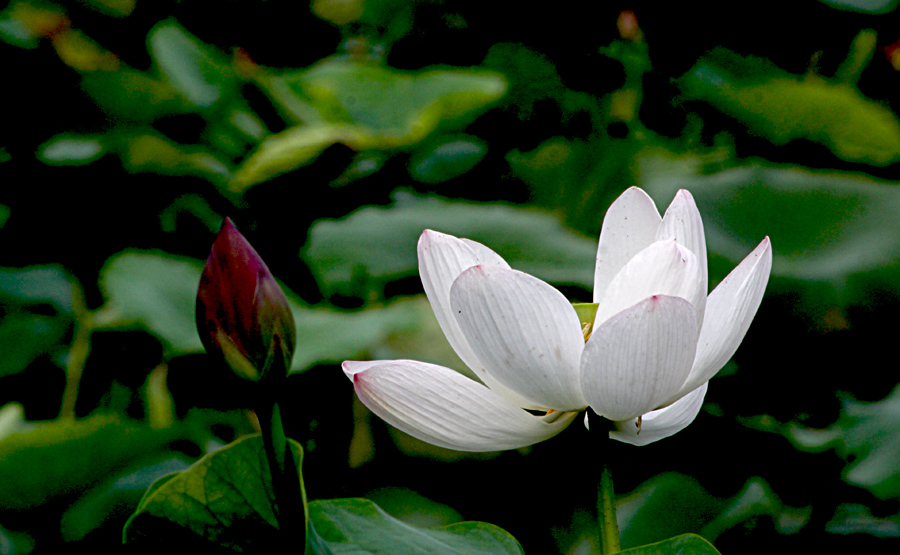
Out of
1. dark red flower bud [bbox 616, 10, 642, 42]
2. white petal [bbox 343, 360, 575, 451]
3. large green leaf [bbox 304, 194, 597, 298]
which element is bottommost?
large green leaf [bbox 304, 194, 597, 298]

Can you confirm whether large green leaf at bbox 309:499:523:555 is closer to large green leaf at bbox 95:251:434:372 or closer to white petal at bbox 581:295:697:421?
white petal at bbox 581:295:697:421

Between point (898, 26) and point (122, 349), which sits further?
point (898, 26)

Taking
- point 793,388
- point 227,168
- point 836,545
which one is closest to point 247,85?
point 227,168

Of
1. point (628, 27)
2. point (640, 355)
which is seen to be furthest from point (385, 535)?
point (628, 27)

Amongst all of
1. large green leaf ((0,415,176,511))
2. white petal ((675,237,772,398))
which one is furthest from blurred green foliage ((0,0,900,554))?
white petal ((675,237,772,398))

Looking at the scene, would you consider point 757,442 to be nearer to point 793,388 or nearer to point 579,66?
point 793,388
